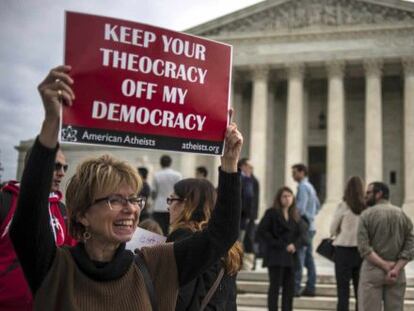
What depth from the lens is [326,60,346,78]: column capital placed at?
31.2m

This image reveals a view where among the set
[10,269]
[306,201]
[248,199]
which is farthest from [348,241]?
[10,269]

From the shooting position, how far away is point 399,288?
734 centimetres

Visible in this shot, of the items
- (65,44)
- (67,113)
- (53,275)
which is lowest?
(53,275)

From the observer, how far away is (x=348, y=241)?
28.0ft

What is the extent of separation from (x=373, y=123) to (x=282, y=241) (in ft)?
77.2

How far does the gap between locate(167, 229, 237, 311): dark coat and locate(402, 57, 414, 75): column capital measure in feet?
92.6

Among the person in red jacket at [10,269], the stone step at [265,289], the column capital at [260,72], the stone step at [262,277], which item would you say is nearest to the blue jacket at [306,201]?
the stone step at [265,289]

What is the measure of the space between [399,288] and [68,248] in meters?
5.86

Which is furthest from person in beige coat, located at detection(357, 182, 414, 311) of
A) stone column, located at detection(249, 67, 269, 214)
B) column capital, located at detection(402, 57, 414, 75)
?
column capital, located at detection(402, 57, 414, 75)

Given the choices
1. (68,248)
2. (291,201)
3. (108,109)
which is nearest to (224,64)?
(108,109)

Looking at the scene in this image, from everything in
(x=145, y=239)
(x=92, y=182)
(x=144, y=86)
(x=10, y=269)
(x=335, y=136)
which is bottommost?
(x=10, y=269)

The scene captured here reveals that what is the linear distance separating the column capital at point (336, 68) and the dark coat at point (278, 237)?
2355 cm

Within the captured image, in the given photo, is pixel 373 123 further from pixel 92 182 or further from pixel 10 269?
pixel 92 182

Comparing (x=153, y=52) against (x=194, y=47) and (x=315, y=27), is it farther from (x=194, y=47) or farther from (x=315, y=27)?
(x=315, y=27)
